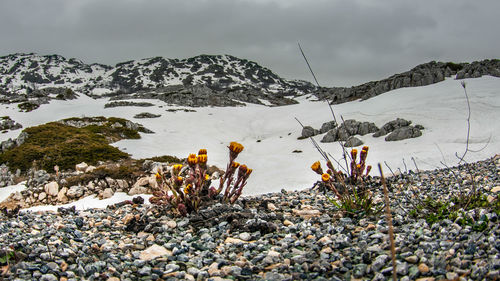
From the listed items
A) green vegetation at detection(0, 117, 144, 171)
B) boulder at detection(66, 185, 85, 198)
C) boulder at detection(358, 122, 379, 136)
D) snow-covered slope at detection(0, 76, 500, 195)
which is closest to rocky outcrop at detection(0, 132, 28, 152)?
green vegetation at detection(0, 117, 144, 171)

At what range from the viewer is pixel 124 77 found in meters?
142

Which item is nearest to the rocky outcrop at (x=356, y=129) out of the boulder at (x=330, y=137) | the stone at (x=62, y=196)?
the boulder at (x=330, y=137)

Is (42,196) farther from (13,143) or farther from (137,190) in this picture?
(13,143)


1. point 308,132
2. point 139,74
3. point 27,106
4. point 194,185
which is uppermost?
point 139,74

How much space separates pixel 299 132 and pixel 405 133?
1193 centimetres

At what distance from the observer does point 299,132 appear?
29891 mm

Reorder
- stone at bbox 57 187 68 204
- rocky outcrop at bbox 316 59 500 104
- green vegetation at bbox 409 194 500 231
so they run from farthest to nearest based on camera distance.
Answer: rocky outcrop at bbox 316 59 500 104, stone at bbox 57 187 68 204, green vegetation at bbox 409 194 500 231

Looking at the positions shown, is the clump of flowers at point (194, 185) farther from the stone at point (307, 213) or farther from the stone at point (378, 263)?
the stone at point (378, 263)

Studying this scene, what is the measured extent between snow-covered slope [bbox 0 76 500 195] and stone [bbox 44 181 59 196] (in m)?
6.60

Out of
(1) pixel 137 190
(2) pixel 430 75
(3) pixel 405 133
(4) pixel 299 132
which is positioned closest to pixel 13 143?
(1) pixel 137 190

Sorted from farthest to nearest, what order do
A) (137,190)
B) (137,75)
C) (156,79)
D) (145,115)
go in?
(137,75), (156,79), (145,115), (137,190)

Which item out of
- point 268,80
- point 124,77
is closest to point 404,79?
point 268,80

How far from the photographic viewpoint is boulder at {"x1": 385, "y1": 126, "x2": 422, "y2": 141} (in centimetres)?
1933

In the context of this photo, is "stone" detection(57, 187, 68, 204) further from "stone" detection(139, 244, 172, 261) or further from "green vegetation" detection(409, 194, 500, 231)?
"green vegetation" detection(409, 194, 500, 231)
